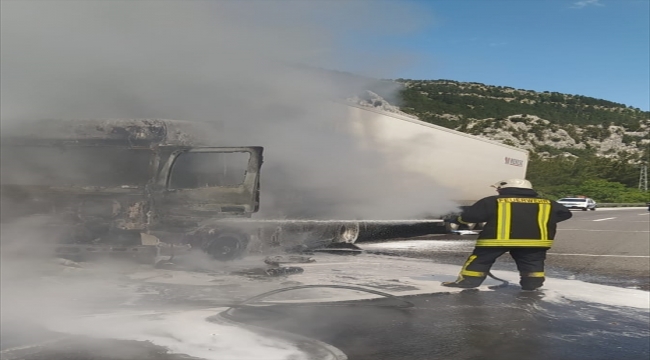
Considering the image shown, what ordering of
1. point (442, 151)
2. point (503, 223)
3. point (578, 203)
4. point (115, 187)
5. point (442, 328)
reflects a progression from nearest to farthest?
point (442, 328) → point (503, 223) → point (115, 187) → point (442, 151) → point (578, 203)

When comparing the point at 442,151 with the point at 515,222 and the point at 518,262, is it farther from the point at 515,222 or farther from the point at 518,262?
the point at 515,222

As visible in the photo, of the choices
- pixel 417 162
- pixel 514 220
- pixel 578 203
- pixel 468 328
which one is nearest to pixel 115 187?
pixel 468 328

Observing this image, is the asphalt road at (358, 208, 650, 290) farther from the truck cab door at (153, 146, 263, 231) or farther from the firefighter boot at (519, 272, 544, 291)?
the truck cab door at (153, 146, 263, 231)

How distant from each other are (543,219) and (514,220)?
30cm

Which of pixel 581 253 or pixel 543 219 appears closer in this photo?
pixel 543 219

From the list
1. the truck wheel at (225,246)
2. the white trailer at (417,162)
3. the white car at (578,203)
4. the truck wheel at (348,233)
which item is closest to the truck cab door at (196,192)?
the truck wheel at (225,246)

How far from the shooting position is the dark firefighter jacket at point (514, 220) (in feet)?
18.4

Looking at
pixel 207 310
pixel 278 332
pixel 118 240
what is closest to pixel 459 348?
pixel 278 332

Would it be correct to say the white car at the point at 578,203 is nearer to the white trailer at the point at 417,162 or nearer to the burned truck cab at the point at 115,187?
the white trailer at the point at 417,162

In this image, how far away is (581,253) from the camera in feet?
34.4

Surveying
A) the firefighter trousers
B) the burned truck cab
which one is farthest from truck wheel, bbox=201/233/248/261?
the firefighter trousers

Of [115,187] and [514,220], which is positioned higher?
[115,187]

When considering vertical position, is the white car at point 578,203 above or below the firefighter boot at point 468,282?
above

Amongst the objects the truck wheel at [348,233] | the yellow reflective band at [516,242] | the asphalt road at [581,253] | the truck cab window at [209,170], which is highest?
the truck cab window at [209,170]
